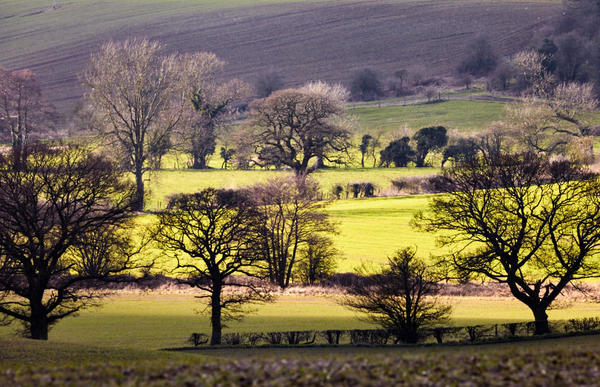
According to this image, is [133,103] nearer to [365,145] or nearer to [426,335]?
[365,145]

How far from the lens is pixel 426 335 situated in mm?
39188

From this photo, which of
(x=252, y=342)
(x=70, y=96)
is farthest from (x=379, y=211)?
(x=70, y=96)

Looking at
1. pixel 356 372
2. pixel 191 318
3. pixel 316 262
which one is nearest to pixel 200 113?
pixel 316 262

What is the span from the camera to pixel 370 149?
105m

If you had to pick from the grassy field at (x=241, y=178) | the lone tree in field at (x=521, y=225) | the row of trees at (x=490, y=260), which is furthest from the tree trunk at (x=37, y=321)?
the grassy field at (x=241, y=178)

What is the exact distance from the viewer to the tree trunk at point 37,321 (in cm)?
3838

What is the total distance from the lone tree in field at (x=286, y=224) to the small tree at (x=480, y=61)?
102 meters

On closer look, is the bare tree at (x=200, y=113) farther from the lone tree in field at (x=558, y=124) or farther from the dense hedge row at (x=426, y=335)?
the dense hedge row at (x=426, y=335)

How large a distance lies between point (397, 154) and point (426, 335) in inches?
2442

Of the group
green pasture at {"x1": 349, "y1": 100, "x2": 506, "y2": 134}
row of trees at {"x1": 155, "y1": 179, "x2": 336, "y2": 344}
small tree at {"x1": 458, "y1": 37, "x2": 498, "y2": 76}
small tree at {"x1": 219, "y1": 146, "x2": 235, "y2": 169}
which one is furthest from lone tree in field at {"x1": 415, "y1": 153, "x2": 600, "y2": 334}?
small tree at {"x1": 458, "y1": 37, "x2": 498, "y2": 76}

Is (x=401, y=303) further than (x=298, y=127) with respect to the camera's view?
No

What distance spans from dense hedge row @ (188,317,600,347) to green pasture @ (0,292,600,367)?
3281 millimetres

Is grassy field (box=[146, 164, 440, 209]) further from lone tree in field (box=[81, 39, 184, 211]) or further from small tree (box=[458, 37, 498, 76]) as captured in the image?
small tree (box=[458, 37, 498, 76])

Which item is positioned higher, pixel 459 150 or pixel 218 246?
pixel 459 150
